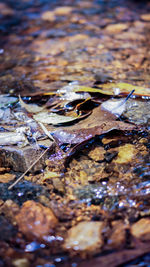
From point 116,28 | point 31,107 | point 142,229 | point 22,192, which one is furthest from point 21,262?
point 116,28

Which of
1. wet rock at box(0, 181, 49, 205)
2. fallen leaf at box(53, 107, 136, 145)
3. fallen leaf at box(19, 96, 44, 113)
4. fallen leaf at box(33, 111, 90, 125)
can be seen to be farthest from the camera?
fallen leaf at box(19, 96, 44, 113)

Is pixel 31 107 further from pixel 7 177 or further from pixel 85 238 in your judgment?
pixel 85 238

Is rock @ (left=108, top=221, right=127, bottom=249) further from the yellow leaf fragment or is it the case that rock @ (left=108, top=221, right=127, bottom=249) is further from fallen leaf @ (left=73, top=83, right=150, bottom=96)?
fallen leaf @ (left=73, top=83, right=150, bottom=96)

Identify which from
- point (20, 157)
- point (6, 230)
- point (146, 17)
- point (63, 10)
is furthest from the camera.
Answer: point (63, 10)

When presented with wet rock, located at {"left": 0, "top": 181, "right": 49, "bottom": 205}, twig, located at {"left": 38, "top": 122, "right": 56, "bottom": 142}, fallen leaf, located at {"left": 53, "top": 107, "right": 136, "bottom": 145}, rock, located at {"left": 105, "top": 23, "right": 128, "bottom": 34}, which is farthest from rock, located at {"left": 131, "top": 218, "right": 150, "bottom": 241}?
rock, located at {"left": 105, "top": 23, "right": 128, "bottom": 34}

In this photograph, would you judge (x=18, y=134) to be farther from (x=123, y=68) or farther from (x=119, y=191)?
(x=123, y=68)
